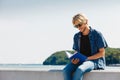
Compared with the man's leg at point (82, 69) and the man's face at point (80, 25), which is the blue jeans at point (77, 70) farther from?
the man's face at point (80, 25)

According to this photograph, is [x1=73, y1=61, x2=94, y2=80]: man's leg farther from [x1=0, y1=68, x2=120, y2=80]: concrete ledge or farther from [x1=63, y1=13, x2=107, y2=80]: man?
[x1=0, y1=68, x2=120, y2=80]: concrete ledge

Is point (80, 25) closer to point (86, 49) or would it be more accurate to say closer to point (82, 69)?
point (86, 49)

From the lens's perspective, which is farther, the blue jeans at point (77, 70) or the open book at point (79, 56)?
the open book at point (79, 56)

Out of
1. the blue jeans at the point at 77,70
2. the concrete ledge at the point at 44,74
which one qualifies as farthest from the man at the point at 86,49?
the concrete ledge at the point at 44,74

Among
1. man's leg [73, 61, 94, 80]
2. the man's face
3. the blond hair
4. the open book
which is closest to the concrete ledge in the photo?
man's leg [73, 61, 94, 80]

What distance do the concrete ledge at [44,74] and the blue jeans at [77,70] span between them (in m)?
0.16

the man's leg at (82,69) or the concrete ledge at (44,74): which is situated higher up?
the man's leg at (82,69)

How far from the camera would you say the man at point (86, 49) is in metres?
6.98

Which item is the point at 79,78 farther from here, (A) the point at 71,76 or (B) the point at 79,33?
(B) the point at 79,33

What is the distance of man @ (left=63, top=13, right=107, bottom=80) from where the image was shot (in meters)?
6.98

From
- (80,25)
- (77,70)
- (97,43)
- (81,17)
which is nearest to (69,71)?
(77,70)

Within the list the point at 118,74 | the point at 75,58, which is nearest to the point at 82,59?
the point at 75,58

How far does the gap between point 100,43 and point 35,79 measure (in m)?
1.38

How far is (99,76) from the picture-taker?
22.9ft
